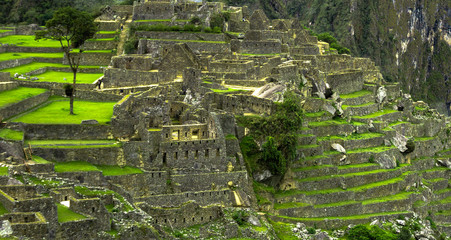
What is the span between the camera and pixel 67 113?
52719 millimetres

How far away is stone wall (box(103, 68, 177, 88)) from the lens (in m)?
60.0

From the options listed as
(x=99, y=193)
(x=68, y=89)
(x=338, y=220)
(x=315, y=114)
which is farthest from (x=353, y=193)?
(x=99, y=193)

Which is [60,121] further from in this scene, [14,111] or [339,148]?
[339,148]

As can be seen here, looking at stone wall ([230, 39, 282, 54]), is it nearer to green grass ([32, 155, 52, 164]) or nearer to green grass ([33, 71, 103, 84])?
green grass ([33, 71, 103, 84])

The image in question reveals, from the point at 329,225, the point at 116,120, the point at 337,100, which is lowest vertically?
the point at 329,225

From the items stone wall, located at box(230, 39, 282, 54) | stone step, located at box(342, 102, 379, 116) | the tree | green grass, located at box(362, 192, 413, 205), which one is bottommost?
green grass, located at box(362, 192, 413, 205)

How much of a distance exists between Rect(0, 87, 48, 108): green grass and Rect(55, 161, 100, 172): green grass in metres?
7.26

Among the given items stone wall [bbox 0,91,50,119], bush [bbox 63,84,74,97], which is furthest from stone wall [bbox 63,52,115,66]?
bush [bbox 63,84,74,97]

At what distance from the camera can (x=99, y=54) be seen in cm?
7000

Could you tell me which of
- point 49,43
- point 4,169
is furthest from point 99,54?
point 4,169

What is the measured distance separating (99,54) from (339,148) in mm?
20653

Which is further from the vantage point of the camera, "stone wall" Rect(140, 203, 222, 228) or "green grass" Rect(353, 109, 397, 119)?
"green grass" Rect(353, 109, 397, 119)

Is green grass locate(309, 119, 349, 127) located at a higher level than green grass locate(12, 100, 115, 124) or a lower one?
Result: lower

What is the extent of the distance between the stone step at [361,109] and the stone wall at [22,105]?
25.3 meters
